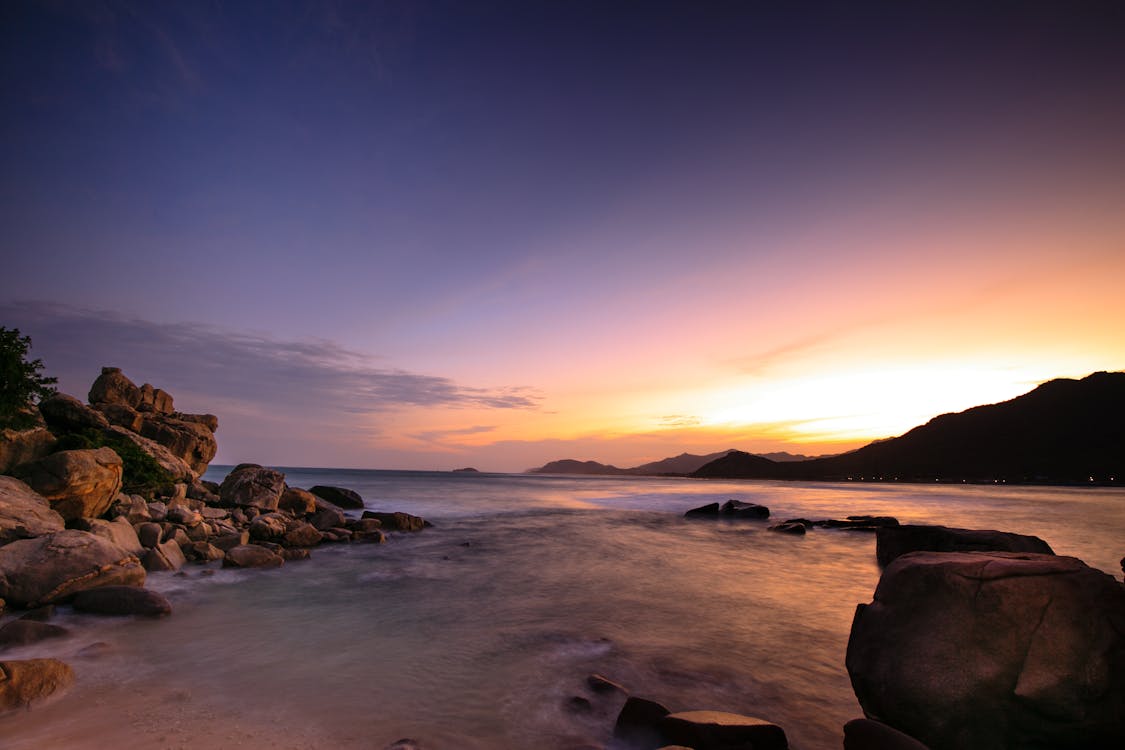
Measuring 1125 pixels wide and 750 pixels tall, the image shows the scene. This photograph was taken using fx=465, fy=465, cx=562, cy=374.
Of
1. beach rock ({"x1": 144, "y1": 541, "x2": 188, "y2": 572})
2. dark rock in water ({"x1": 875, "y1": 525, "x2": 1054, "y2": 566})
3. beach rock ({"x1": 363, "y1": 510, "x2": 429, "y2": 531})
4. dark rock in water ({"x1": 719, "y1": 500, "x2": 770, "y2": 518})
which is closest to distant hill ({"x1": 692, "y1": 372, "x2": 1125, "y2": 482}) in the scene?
dark rock in water ({"x1": 719, "y1": 500, "x2": 770, "y2": 518})

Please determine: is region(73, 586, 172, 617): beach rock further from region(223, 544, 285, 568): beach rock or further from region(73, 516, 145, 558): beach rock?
region(223, 544, 285, 568): beach rock

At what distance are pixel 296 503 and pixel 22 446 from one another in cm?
1043

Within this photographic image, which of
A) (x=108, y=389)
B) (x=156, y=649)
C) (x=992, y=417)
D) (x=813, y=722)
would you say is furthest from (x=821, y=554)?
(x=992, y=417)

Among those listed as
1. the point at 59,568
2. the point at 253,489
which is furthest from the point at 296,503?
the point at 59,568

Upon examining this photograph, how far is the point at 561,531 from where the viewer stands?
24.9 metres

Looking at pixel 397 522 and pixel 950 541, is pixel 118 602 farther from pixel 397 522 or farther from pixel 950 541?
Result: pixel 950 541

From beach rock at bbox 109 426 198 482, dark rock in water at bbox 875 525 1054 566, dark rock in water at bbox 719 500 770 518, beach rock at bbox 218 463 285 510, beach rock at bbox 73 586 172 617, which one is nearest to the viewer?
beach rock at bbox 73 586 172 617

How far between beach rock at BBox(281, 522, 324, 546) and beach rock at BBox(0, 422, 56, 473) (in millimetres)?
6858

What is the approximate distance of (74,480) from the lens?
38.3 ft

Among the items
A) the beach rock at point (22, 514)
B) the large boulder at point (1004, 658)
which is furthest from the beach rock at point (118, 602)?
the large boulder at point (1004, 658)

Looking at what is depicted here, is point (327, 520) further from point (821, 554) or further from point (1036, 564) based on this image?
point (1036, 564)

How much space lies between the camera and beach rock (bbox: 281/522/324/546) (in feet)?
53.5

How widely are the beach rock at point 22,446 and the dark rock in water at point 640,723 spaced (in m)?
16.3

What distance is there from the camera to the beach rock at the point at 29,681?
16.1 feet
